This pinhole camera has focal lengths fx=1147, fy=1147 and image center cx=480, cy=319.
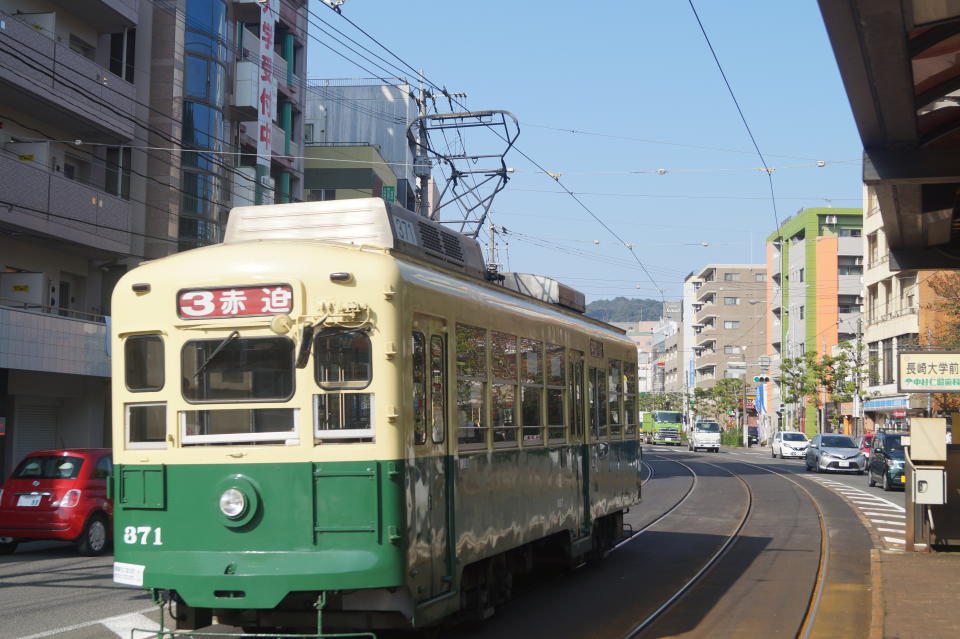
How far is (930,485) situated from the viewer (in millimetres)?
14438

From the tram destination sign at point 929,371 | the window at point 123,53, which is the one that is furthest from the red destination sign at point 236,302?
the window at point 123,53

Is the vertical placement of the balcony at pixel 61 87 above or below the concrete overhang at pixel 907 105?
above

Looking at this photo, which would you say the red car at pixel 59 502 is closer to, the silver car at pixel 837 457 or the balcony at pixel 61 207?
the balcony at pixel 61 207

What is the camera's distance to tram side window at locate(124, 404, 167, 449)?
779 cm

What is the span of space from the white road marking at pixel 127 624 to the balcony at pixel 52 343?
43.4 feet

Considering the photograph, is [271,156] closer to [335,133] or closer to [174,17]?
[174,17]

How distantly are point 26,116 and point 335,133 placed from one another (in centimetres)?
3260

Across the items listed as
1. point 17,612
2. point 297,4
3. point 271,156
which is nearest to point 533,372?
point 17,612

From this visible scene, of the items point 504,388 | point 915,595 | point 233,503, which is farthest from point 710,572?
point 233,503

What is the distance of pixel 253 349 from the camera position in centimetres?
764

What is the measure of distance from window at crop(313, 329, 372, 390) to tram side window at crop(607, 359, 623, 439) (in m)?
6.88

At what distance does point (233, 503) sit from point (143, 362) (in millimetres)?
1241

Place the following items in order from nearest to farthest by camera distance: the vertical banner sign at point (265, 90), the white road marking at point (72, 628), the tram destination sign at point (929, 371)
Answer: the white road marking at point (72, 628)
the tram destination sign at point (929, 371)
the vertical banner sign at point (265, 90)

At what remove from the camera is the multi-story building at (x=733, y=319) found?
118125mm
